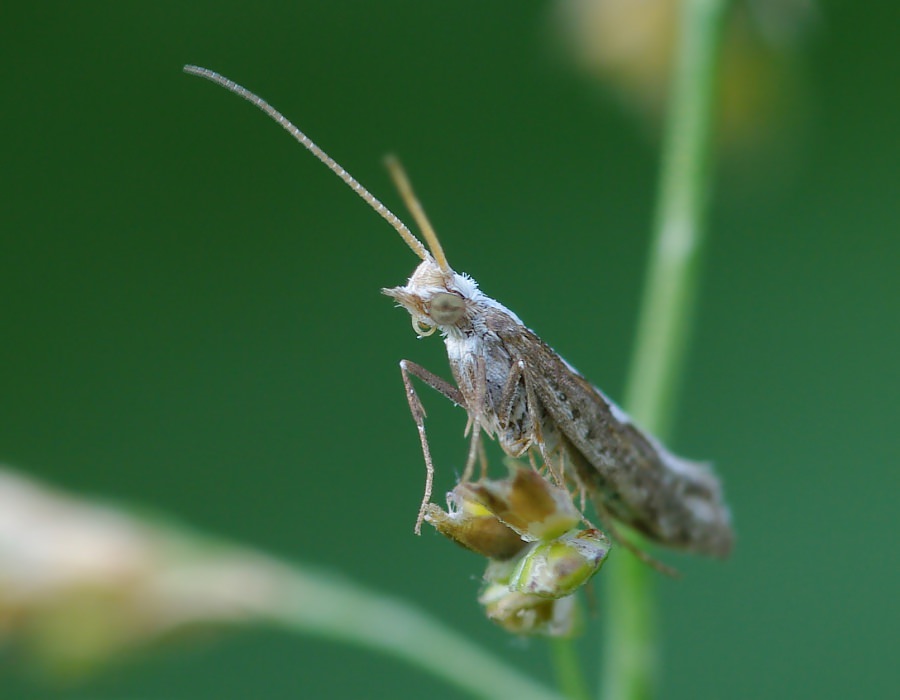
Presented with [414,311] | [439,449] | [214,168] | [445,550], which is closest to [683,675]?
[445,550]

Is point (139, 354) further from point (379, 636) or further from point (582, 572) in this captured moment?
point (582, 572)

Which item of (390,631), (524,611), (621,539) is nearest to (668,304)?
(621,539)

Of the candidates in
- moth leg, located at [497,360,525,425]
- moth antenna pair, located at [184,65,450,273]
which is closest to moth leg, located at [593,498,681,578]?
moth leg, located at [497,360,525,425]

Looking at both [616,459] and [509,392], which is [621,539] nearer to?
[616,459]

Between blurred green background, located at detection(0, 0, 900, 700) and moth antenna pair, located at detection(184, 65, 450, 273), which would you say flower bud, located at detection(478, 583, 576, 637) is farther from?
blurred green background, located at detection(0, 0, 900, 700)

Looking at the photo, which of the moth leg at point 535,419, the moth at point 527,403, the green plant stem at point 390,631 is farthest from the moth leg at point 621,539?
the green plant stem at point 390,631

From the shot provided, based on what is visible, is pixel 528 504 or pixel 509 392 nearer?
pixel 528 504
